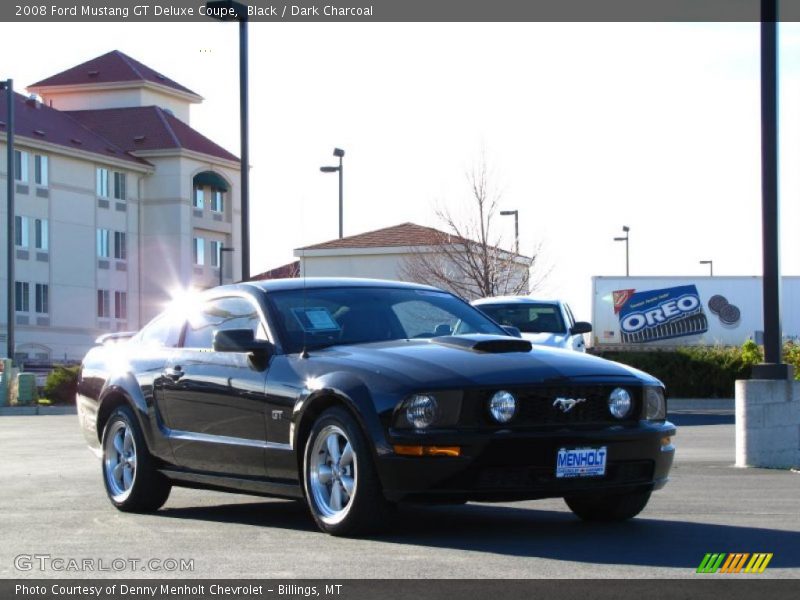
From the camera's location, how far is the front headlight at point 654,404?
8258 millimetres

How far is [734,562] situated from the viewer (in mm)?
6938

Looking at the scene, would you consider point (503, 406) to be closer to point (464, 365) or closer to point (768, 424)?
point (464, 365)

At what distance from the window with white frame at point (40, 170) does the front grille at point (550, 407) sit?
67624 mm

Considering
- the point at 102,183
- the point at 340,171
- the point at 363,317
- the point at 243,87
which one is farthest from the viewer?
the point at 102,183

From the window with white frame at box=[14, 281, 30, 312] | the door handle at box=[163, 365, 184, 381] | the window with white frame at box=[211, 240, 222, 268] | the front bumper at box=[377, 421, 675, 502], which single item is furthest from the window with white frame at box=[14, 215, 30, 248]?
the front bumper at box=[377, 421, 675, 502]

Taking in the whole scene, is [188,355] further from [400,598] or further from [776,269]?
[776,269]

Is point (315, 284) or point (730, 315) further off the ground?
point (315, 284)

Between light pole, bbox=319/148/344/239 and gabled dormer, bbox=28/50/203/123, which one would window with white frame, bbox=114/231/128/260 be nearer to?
gabled dormer, bbox=28/50/203/123

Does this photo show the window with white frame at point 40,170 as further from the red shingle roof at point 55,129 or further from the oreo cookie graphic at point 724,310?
the oreo cookie graphic at point 724,310

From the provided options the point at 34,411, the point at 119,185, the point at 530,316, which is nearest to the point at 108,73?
the point at 119,185

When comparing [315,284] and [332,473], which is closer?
[332,473]

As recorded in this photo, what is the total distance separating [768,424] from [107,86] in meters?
74.8

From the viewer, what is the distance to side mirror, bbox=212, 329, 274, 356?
28.8 feet

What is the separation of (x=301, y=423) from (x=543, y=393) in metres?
1.47
